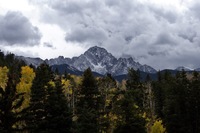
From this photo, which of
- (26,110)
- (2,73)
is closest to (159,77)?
(2,73)

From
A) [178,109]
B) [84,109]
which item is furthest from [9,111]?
[178,109]

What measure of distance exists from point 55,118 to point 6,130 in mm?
10854

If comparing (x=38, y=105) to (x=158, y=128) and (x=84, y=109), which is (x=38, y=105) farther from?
(x=158, y=128)

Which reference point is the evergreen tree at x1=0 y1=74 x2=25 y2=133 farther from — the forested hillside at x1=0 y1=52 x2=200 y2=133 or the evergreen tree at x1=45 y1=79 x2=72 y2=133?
the evergreen tree at x1=45 y1=79 x2=72 y2=133

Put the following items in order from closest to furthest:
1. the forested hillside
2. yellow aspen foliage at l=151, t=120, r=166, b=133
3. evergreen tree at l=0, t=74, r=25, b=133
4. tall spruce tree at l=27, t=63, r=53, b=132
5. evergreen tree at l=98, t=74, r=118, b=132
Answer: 1. evergreen tree at l=0, t=74, r=25, b=133
2. the forested hillside
3. tall spruce tree at l=27, t=63, r=53, b=132
4. evergreen tree at l=98, t=74, r=118, b=132
5. yellow aspen foliage at l=151, t=120, r=166, b=133

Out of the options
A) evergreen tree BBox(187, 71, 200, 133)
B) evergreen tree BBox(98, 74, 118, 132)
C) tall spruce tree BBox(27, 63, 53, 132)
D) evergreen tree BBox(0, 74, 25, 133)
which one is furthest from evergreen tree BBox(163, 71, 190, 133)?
evergreen tree BBox(0, 74, 25, 133)

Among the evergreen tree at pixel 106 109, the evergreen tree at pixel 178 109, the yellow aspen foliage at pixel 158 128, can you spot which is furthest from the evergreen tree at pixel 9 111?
the yellow aspen foliage at pixel 158 128

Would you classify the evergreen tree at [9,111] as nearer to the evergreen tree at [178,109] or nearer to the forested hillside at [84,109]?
the forested hillside at [84,109]

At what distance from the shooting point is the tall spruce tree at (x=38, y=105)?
20195 mm

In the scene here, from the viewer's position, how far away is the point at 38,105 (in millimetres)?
21359

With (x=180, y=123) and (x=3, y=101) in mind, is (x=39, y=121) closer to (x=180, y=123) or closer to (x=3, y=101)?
(x=3, y=101)

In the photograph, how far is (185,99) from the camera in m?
50.5

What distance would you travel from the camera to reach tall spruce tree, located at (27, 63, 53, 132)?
2020 centimetres

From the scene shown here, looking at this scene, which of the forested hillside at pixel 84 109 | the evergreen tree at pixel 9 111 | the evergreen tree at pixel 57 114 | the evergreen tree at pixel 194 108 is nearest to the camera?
the evergreen tree at pixel 9 111
